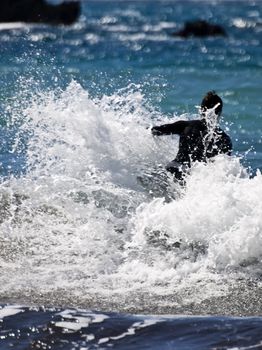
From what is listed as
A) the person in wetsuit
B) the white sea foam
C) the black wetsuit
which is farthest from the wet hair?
the white sea foam

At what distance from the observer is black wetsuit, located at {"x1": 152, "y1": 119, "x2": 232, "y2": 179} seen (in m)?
10.7

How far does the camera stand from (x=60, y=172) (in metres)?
11.9

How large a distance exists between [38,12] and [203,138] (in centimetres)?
4585

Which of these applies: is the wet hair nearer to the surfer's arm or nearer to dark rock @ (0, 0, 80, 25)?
the surfer's arm

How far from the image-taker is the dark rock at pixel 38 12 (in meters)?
51.7

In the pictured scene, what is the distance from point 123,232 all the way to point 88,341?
9.66 feet

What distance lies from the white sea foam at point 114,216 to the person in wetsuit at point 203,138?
23 cm

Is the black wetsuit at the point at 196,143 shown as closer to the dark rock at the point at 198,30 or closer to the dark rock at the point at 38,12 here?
the dark rock at the point at 198,30

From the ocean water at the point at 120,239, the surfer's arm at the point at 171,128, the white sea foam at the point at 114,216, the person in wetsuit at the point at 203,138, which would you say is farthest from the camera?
the surfer's arm at the point at 171,128

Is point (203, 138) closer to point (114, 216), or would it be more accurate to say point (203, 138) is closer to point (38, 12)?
point (114, 216)

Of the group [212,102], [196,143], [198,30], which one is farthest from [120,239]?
[198,30]

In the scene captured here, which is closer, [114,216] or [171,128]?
[114,216]

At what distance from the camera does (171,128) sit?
36.1 feet

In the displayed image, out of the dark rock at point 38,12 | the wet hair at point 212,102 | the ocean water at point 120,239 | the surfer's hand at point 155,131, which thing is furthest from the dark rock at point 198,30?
the wet hair at point 212,102
